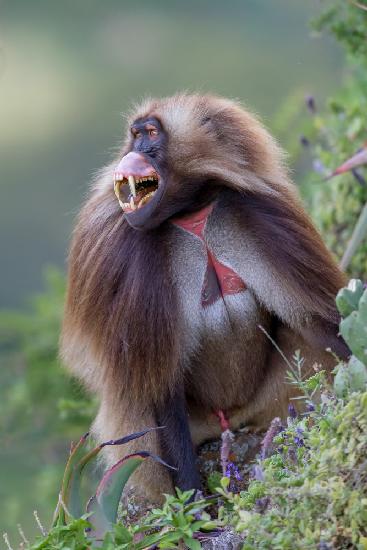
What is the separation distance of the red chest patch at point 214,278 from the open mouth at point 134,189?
0.17m

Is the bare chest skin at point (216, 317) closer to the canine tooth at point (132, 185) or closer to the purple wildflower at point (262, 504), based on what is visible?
the canine tooth at point (132, 185)

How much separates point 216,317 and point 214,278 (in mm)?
134

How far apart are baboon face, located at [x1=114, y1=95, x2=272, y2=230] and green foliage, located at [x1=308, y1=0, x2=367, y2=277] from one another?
135cm

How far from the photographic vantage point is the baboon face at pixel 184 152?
3.63 metres

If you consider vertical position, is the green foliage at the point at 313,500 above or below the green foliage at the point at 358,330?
below

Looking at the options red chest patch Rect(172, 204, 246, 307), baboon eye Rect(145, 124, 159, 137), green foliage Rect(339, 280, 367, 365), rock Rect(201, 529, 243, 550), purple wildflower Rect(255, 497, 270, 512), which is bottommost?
rock Rect(201, 529, 243, 550)

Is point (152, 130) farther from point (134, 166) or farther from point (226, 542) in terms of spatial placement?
point (226, 542)

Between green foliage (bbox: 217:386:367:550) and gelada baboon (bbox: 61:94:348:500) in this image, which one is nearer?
green foliage (bbox: 217:386:367:550)

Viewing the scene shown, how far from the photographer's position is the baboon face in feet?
11.9

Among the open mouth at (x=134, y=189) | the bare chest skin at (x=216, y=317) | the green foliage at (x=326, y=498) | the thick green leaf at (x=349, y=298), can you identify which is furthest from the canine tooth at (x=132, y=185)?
the green foliage at (x=326, y=498)

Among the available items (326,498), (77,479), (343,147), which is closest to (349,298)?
(326,498)

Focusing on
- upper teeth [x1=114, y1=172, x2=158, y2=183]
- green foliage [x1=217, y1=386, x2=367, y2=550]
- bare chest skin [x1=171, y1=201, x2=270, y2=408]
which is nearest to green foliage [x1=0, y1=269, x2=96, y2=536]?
bare chest skin [x1=171, y1=201, x2=270, y2=408]

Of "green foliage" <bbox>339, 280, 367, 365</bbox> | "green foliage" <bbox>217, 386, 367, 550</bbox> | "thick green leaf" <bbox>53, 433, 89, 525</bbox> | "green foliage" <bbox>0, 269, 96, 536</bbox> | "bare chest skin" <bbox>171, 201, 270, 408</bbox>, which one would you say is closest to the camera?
"green foliage" <bbox>217, 386, 367, 550</bbox>

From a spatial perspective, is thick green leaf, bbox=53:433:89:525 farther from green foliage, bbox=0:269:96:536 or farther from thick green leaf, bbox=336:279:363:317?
green foliage, bbox=0:269:96:536
